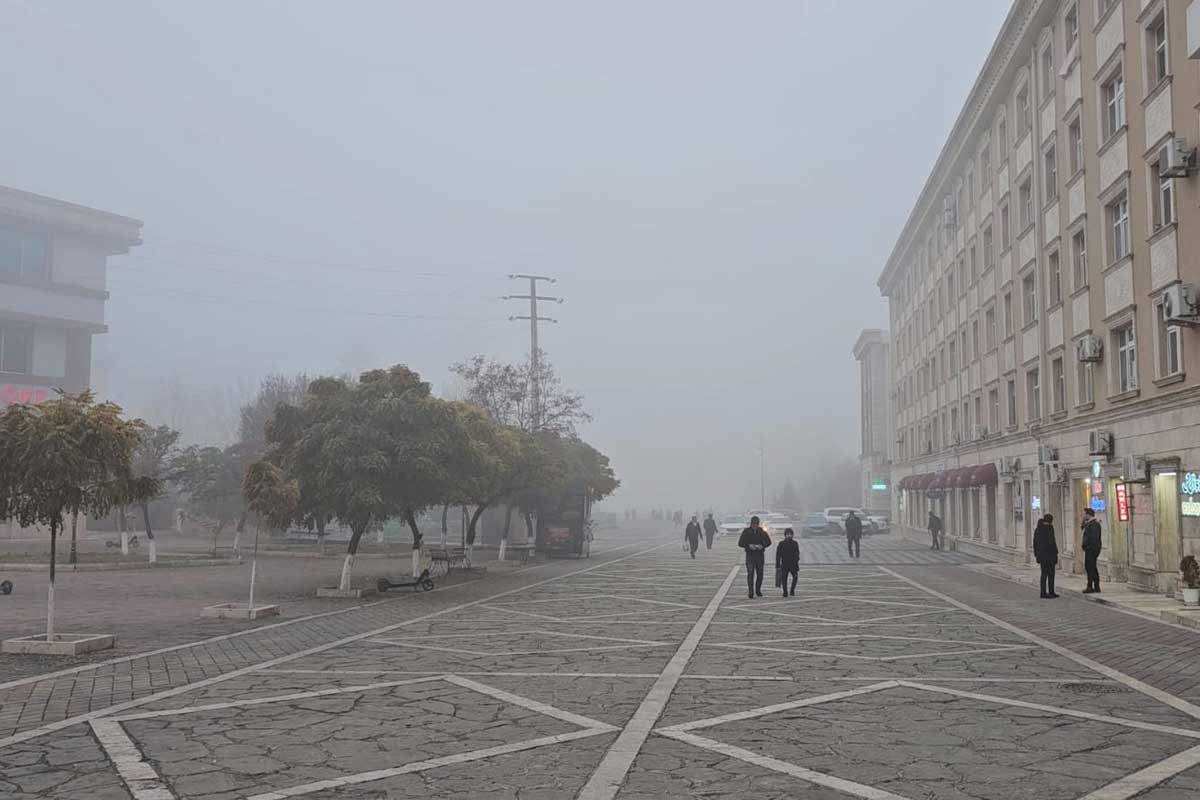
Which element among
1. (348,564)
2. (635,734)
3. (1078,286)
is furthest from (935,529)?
(635,734)

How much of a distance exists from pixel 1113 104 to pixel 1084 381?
6802 mm

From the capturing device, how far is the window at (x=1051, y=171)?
29659 millimetres

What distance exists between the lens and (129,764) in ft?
24.0

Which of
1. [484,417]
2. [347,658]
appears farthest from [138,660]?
[484,417]

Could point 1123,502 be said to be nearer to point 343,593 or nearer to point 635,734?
point 343,593

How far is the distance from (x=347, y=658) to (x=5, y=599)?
1162 centimetres

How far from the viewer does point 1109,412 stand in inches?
963

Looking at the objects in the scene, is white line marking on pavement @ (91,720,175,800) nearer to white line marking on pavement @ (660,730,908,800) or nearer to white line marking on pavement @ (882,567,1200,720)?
white line marking on pavement @ (660,730,908,800)

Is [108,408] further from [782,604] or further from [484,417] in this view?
[484,417]

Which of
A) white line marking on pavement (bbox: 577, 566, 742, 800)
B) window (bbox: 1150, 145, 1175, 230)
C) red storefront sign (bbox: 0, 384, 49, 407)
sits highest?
window (bbox: 1150, 145, 1175, 230)

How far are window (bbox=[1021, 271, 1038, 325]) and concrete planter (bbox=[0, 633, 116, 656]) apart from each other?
89.7 ft

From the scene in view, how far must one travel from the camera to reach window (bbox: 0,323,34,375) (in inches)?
2135

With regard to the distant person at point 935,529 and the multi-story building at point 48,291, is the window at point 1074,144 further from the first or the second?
the multi-story building at point 48,291

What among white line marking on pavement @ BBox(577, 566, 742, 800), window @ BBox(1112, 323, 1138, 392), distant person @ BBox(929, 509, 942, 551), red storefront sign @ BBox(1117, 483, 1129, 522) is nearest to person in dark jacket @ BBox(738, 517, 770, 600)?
white line marking on pavement @ BBox(577, 566, 742, 800)
